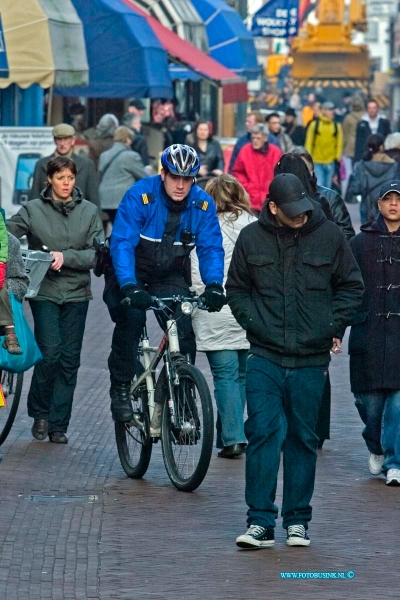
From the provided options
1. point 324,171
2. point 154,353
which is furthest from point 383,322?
point 324,171

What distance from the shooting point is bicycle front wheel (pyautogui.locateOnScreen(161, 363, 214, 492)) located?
7.66 metres

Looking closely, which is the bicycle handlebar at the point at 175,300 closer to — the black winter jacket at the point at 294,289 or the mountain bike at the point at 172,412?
the mountain bike at the point at 172,412

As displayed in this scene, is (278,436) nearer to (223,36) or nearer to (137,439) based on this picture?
(137,439)

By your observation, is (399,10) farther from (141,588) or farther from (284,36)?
(141,588)

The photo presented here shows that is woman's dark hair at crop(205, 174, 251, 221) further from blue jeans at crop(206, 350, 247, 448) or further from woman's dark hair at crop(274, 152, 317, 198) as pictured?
blue jeans at crop(206, 350, 247, 448)

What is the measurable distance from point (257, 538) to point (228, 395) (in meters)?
2.15

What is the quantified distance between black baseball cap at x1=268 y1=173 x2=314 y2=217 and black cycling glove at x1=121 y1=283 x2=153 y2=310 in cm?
122

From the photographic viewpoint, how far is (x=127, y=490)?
8.05m

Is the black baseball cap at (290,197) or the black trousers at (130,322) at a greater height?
the black baseball cap at (290,197)

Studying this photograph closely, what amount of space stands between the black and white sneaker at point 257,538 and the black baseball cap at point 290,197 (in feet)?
4.33

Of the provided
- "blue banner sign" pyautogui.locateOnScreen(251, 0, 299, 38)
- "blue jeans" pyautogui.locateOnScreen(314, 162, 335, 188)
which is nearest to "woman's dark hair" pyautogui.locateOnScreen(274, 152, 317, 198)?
"blue jeans" pyautogui.locateOnScreen(314, 162, 335, 188)

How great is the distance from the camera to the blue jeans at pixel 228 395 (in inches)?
349

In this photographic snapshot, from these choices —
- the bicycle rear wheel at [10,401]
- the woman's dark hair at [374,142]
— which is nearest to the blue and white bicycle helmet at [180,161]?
the bicycle rear wheel at [10,401]

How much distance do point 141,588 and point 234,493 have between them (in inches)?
73.4
